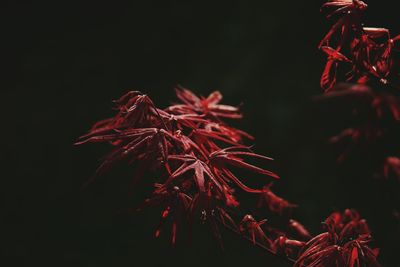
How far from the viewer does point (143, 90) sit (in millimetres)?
3166

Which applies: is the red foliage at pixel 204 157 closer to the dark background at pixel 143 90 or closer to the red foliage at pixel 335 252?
the red foliage at pixel 335 252

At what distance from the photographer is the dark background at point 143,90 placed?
2551mm

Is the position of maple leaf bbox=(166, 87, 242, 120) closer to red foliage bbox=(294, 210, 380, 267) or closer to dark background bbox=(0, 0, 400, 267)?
red foliage bbox=(294, 210, 380, 267)

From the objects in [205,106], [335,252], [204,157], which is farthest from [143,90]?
[335,252]

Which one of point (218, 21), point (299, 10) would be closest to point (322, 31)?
point (299, 10)

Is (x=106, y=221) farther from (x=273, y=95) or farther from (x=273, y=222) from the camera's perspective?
(x=273, y=95)

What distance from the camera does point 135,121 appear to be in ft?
3.13

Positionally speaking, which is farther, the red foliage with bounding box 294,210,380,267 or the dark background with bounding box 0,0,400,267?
the dark background with bounding box 0,0,400,267

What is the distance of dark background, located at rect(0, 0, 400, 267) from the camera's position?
100 inches

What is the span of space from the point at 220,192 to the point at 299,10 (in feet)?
8.19

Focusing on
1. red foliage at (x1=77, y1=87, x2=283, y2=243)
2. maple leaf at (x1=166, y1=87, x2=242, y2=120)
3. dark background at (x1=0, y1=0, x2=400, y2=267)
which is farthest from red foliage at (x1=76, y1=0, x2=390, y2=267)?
dark background at (x1=0, y1=0, x2=400, y2=267)

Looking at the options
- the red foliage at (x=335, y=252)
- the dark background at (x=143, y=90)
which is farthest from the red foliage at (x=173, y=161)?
the dark background at (x=143, y=90)

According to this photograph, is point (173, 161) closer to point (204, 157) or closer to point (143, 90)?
point (204, 157)

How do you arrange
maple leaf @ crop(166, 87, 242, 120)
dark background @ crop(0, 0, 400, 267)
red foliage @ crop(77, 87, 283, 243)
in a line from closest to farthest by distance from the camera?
red foliage @ crop(77, 87, 283, 243)
maple leaf @ crop(166, 87, 242, 120)
dark background @ crop(0, 0, 400, 267)
